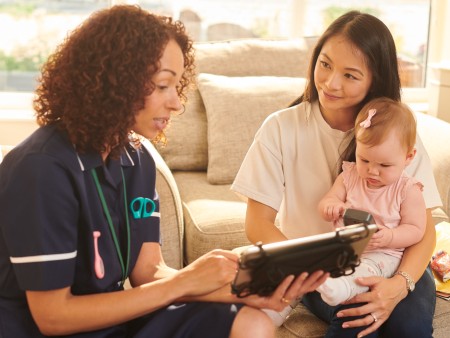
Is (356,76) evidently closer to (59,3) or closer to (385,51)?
(385,51)

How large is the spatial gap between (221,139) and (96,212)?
1366mm

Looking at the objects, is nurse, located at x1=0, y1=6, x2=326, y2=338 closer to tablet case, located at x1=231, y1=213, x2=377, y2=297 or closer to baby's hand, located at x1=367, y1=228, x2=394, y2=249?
tablet case, located at x1=231, y1=213, x2=377, y2=297

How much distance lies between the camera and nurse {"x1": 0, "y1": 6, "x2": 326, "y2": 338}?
138 cm

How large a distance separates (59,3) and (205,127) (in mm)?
1110

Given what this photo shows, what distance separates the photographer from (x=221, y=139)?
9.24ft

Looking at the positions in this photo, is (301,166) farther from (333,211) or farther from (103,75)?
(103,75)

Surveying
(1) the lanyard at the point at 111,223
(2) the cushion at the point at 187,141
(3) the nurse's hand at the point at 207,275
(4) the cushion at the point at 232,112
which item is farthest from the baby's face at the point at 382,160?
(2) the cushion at the point at 187,141

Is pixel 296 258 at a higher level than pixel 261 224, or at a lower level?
higher

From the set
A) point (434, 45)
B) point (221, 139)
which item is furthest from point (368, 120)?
point (434, 45)

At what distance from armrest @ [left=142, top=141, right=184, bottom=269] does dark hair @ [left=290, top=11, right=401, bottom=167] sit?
22.7 inches

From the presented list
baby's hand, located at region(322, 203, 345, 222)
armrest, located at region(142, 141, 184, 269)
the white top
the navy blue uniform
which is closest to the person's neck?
the white top

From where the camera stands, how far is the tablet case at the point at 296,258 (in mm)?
1321

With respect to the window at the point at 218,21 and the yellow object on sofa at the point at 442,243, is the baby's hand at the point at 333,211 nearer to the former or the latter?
the yellow object on sofa at the point at 442,243

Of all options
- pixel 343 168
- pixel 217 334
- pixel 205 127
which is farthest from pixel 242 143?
pixel 217 334
